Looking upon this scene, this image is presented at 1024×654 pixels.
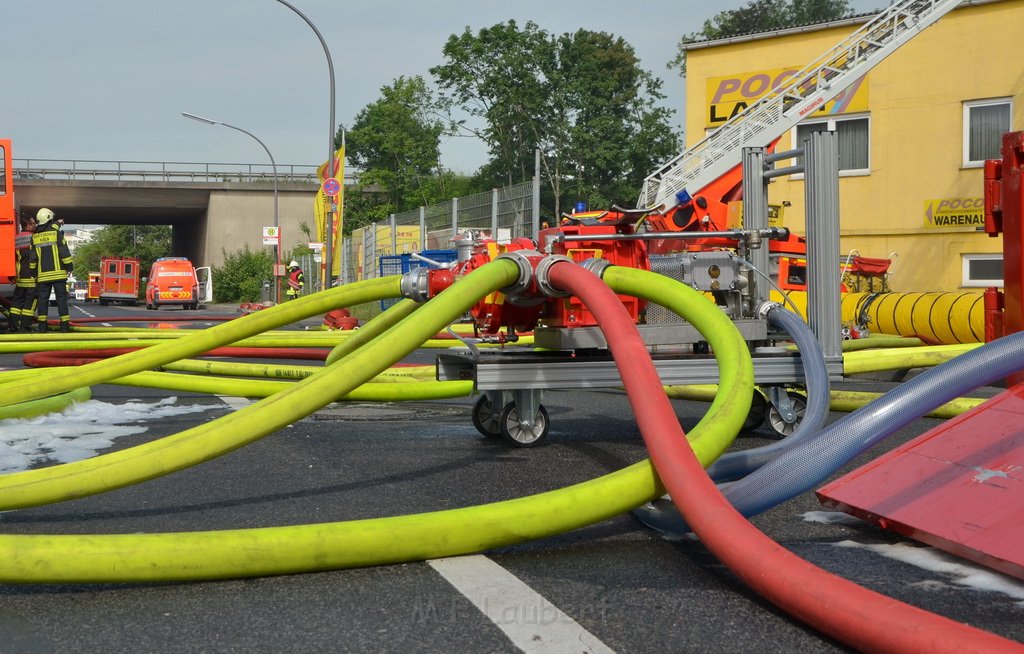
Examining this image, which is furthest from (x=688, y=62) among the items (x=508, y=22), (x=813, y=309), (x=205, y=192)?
(x=205, y=192)

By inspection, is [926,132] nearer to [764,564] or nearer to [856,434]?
[856,434]

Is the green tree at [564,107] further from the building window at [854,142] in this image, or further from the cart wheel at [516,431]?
the cart wheel at [516,431]

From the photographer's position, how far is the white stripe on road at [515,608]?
2.74 m

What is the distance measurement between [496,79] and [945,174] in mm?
36181

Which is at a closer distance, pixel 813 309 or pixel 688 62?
pixel 813 309

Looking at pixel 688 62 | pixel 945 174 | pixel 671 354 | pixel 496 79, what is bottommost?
pixel 671 354

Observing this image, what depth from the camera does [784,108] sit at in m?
19.2

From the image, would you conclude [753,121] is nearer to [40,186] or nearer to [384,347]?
[384,347]

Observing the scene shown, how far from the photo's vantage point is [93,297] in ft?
188

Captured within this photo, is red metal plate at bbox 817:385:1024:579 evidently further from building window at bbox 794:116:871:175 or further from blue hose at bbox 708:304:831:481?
building window at bbox 794:116:871:175

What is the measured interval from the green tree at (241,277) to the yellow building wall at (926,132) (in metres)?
35.9

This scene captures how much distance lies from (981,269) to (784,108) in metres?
6.30

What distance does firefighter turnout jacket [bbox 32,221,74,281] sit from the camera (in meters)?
16.6

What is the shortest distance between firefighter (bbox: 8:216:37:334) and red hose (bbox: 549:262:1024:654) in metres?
14.6
